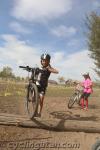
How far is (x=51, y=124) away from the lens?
37.1 feet

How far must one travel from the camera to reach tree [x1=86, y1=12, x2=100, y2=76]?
42.9 meters

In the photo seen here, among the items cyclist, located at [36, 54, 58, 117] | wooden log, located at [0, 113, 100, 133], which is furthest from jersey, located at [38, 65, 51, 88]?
wooden log, located at [0, 113, 100, 133]

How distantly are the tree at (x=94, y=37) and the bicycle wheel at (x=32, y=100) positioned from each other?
31.4m

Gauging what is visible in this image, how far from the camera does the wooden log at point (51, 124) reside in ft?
36.8

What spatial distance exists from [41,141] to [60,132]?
48.3 inches

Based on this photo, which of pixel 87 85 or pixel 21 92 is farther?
pixel 21 92

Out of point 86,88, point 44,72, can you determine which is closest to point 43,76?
point 44,72

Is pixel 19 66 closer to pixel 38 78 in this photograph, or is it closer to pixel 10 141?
pixel 38 78

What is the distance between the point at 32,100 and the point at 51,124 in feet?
3.29

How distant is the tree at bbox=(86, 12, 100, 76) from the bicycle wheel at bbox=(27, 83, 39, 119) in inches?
1235

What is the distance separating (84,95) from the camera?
721 inches

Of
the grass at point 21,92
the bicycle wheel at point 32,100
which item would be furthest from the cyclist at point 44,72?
the grass at point 21,92

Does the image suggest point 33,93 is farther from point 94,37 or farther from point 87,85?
point 94,37

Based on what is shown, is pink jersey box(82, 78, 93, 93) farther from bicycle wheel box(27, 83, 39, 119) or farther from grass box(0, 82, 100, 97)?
grass box(0, 82, 100, 97)
